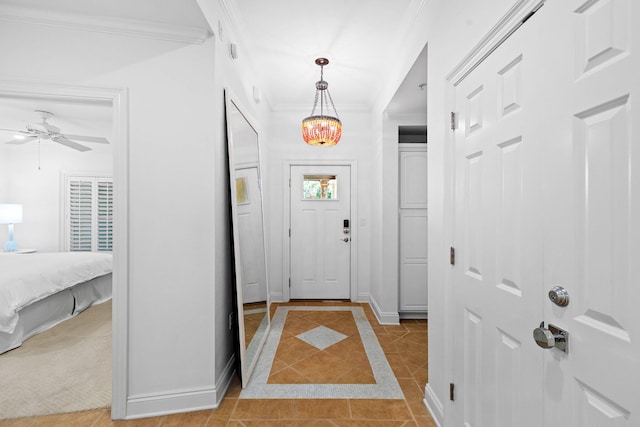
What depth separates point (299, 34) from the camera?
242cm

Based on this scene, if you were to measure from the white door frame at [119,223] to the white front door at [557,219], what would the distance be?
6.47 ft

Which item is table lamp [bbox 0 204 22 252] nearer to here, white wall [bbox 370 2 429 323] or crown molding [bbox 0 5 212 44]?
crown molding [bbox 0 5 212 44]

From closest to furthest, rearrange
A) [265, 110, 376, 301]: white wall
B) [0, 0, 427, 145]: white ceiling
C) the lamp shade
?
[0, 0, 427, 145]: white ceiling < [265, 110, 376, 301]: white wall < the lamp shade

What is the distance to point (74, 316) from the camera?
3.40 m

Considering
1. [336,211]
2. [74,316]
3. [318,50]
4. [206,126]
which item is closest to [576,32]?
[206,126]

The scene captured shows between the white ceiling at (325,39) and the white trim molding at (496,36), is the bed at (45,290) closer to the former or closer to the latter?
the white ceiling at (325,39)

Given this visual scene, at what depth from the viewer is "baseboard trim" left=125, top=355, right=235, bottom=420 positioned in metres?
1.77

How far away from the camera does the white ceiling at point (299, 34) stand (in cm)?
168

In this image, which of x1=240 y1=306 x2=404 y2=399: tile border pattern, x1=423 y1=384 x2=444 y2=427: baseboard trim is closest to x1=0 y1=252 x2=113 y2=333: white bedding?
x1=240 y1=306 x2=404 y2=399: tile border pattern

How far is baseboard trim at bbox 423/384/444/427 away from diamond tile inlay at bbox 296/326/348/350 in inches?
40.8

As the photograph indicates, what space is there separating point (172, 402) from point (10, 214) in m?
5.02

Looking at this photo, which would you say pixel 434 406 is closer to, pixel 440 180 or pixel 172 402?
pixel 440 180

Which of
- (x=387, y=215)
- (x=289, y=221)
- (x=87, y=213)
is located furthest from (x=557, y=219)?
(x=87, y=213)

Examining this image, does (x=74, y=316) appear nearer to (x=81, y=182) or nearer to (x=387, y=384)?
(x=81, y=182)
